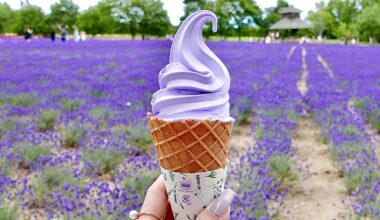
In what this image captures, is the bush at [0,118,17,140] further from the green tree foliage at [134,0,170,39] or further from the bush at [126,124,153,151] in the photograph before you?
the green tree foliage at [134,0,170,39]

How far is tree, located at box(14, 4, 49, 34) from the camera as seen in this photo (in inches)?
2491

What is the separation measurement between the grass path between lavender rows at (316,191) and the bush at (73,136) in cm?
241

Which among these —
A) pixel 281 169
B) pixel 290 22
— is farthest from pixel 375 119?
pixel 290 22

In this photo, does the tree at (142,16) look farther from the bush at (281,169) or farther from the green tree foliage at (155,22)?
the bush at (281,169)

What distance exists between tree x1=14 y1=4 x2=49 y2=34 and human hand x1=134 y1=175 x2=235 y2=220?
6575cm

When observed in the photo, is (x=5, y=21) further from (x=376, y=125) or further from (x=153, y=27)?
(x=376, y=125)

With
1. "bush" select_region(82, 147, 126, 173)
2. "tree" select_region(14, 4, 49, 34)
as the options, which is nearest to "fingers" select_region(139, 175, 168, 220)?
"bush" select_region(82, 147, 126, 173)

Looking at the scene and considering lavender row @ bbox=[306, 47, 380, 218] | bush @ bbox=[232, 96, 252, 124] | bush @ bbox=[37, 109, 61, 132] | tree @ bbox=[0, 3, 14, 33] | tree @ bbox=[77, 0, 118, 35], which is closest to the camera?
lavender row @ bbox=[306, 47, 380, 218]

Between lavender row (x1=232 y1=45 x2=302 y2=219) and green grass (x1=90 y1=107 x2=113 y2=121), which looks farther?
green grass (x1=90 y1=107 x2=113 y2=121)

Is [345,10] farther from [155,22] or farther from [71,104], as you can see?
[71,104]

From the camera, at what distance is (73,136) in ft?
16.7

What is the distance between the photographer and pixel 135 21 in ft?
197

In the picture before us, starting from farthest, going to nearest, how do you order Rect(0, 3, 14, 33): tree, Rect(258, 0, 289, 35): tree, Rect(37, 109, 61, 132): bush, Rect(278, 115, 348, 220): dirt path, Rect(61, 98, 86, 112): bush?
Rect(258, 0, 289, 35): tree, Rect(0, 3, 14, 33): tree, Rect(61, 98, 86, 112): bush, Rect(37, 109, 61, 132): bush, Rect(278, 115, 348, 220): dirt path

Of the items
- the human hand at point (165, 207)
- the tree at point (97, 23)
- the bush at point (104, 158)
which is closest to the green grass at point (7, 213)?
the bush at point (104, 158)
